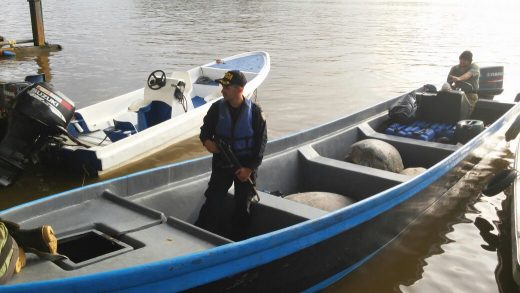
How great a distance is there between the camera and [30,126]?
6527 mm

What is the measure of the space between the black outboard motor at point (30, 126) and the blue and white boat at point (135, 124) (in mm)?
634

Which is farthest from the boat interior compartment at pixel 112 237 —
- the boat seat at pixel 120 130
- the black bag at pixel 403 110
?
the black bag at pixel 403 110

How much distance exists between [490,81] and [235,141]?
769cm

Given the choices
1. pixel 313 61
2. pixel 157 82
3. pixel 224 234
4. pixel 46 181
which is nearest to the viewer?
pixel 224 234

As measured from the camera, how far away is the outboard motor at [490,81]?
10.1 m

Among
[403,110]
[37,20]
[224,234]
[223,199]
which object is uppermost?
[37,20]

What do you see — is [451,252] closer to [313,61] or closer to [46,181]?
[46,181]

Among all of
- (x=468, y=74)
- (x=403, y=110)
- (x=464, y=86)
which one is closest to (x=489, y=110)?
(x=464, y=86)

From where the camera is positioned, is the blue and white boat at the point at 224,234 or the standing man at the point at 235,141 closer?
the blue and white boat at the point at 224,234

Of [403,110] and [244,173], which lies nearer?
[244,173]

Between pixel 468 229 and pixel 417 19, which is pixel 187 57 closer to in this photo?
pixel 468 229

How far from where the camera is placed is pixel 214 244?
3.85m

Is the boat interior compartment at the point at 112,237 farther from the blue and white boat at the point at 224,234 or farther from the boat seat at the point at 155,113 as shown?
the boat seat at the point at 155,113

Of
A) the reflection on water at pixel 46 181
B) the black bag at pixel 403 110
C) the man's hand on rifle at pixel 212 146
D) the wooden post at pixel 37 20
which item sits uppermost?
the wooden post at pixel 37 20
